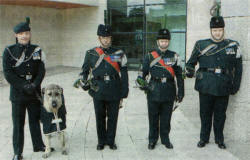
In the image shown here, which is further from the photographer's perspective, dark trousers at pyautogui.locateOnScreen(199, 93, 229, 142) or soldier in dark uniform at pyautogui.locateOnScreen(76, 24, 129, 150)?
dark trousers at pyautogui.locateOnScreen(199, 93, 229, 142)

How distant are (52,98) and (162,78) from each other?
1.79m

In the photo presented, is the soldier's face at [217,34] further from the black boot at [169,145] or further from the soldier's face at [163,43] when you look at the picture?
the black boot at [169,145]

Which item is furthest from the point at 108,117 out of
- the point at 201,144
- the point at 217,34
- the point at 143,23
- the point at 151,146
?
the point at 143,23

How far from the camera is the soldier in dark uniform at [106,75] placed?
4.83 metres

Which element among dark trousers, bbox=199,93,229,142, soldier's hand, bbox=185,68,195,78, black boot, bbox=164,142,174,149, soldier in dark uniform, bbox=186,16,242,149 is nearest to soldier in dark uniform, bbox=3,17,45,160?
black boot, bbox=164,142,174,149

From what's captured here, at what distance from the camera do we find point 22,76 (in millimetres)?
4523

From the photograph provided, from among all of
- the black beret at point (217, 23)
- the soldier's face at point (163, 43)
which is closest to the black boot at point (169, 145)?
the soldier's face at point (163, 43)

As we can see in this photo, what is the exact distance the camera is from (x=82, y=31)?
18.8 m

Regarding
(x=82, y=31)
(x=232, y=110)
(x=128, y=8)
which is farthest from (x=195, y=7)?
(x=232, y=110)

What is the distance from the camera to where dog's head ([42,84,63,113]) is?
15.0 feet

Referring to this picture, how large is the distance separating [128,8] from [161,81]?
1297cm

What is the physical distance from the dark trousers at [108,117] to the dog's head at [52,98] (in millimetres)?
639

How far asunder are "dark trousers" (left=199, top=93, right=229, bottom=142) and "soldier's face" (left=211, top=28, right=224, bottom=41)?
97cm

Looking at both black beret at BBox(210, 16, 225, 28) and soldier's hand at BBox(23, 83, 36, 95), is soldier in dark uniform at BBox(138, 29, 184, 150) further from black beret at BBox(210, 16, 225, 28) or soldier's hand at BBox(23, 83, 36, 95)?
soldier's hand at BBox(23, 83, 36, 95)
